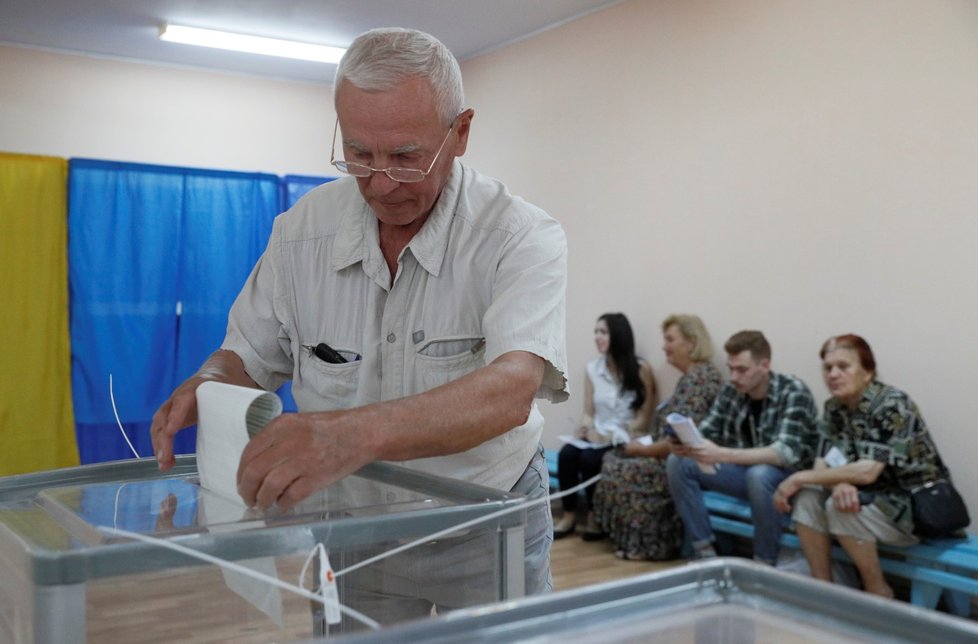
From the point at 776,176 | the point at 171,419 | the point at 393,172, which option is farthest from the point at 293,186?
the point at 171,419

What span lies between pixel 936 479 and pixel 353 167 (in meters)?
3.20

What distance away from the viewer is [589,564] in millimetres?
4953

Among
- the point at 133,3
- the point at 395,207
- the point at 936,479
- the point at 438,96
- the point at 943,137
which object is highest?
the point at 133,3

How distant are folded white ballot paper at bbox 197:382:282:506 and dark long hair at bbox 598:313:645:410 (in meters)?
4.41

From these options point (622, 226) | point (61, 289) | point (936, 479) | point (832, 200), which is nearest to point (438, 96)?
point (936, 479)

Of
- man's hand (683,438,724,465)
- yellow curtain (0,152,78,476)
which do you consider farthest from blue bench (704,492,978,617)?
yellow curtain (0,152,78,476)

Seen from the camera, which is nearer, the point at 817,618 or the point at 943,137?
the point at 817,618

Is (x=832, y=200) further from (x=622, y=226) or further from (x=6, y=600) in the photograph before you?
(x=6, y=600)

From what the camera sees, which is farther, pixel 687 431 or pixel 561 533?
pixel 561 533

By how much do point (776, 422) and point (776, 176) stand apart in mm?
1185

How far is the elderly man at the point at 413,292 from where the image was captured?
59.0 inches

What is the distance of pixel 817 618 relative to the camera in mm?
849

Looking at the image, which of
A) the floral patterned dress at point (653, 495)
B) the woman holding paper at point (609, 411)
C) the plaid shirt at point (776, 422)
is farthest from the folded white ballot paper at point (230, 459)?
the woman holding paper at point (609, 411)

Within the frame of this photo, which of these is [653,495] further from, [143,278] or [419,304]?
[419,304]
